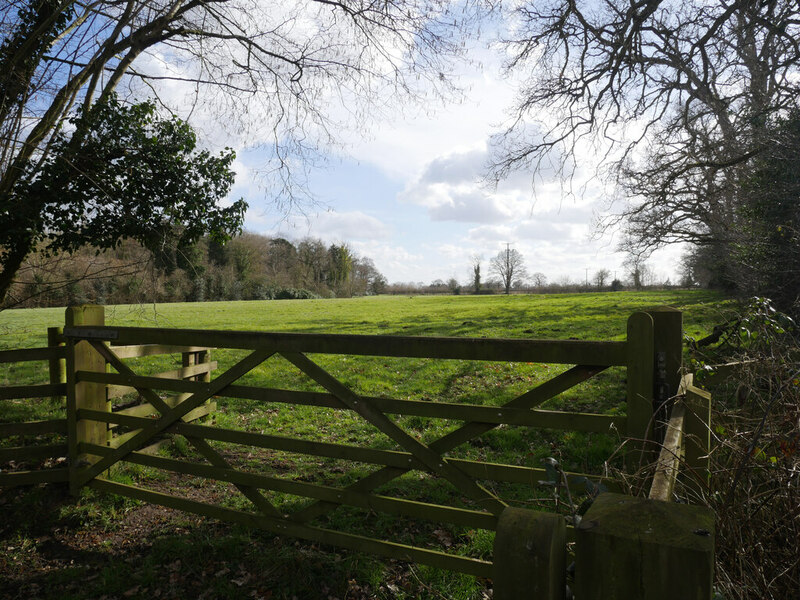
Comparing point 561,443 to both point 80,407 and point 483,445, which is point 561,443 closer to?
point 483,445

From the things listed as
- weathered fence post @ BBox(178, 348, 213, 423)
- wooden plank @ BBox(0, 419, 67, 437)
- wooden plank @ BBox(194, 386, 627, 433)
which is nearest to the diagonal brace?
wooden plank @ BBox(194, 386, 627, 433)

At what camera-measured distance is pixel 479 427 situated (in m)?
3.24

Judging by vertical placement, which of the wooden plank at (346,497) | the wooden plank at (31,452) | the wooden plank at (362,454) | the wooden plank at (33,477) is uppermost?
the wooden plank at (362,454)

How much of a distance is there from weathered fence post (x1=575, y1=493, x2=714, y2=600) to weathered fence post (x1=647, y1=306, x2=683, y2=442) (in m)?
2.01

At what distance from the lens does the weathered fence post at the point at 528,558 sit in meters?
1.10

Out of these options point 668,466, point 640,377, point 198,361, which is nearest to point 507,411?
point 640,377

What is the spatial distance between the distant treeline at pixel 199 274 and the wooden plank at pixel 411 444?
4472 mm

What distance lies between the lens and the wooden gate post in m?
5.14

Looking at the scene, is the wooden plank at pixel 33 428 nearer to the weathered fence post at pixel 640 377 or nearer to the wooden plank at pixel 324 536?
the wooden plank at pixel 324 536

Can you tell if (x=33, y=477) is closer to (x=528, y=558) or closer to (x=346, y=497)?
(x=346, y=497)

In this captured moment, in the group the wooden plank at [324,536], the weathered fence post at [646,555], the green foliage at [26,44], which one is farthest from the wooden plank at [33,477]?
the weathered fence post at [646,555]

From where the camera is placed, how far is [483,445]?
652 cm

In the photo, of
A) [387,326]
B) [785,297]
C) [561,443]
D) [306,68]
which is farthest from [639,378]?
[387,326]

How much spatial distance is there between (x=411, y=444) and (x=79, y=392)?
4030 millimetres
